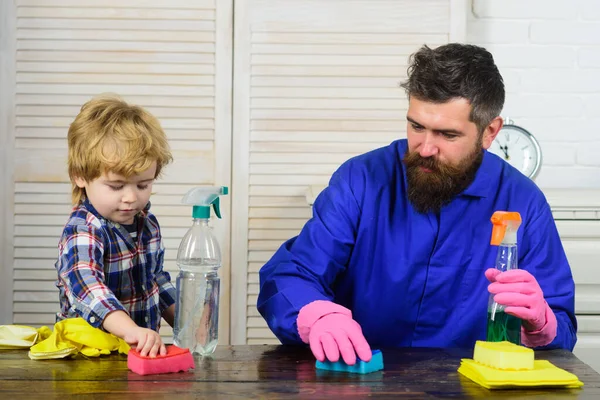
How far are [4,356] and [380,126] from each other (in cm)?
177

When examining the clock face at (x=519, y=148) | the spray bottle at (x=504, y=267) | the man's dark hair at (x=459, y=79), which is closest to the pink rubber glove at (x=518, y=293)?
the spray bottle at (x=504, y=267)

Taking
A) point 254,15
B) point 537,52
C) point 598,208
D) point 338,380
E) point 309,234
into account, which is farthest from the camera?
point 537,52

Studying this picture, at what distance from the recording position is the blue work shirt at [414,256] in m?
1.84

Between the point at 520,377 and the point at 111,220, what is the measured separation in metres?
0.87

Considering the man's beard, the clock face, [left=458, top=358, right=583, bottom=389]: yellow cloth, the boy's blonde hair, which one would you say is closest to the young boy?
the boy's blonde hair

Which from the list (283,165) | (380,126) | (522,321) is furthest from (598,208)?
(522,321)

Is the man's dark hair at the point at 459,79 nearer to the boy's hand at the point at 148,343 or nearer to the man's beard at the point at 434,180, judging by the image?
the man's beard at the point at 434,180

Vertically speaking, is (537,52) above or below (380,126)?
above

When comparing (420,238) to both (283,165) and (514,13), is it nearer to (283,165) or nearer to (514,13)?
(283,165)

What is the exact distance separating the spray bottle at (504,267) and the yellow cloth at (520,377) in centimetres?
14

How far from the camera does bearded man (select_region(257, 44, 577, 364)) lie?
5.97 feet

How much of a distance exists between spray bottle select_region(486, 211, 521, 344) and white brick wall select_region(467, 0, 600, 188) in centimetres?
187

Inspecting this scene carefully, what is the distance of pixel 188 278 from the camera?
158 cm

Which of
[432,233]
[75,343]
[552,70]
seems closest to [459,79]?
[432,233]
